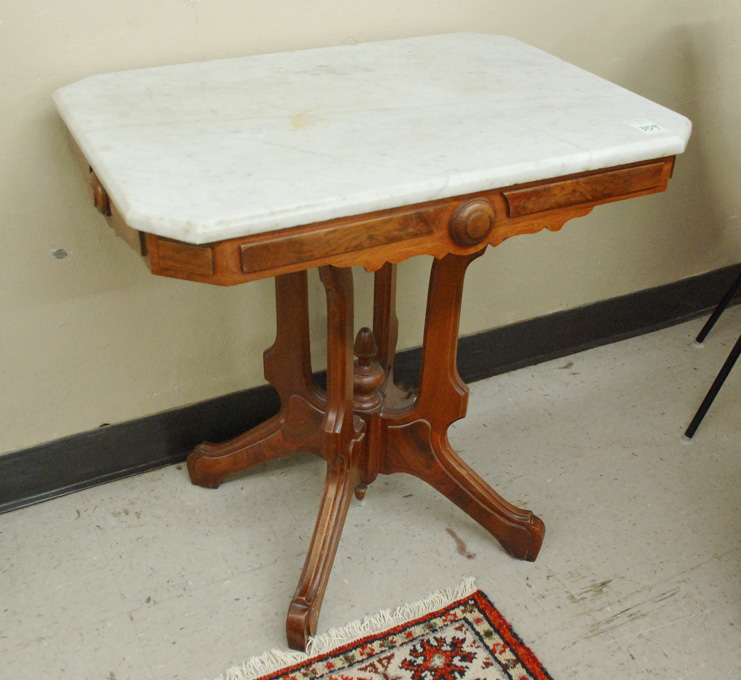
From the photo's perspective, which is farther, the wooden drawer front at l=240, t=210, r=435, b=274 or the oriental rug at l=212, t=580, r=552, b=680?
the oriental rug at l=212, t=580, r=552, b=680

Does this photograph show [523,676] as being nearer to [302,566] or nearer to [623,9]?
[302,566]

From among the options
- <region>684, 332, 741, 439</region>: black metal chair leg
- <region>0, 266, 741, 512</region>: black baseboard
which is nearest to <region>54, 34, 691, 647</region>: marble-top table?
<region>0, 266, 741, 512</region>: black baseboard

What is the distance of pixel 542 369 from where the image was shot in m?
2.23

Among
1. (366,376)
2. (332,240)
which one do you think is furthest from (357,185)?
(366,376)

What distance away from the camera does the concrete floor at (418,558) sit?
149 centimetres

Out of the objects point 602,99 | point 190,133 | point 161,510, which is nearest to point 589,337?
point 602,99

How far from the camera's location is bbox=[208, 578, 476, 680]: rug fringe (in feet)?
4.71

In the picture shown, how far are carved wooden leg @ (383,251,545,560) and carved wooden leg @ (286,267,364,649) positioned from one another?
0.29ft

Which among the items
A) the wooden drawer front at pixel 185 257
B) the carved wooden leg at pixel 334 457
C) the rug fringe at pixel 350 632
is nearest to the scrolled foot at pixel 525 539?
the rug fringe at pixel 350 632

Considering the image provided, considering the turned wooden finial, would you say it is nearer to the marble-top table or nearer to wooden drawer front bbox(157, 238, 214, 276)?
the marble-top table

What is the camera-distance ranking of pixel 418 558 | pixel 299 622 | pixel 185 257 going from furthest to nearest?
pixel 418 558, pixel 299 622, pixel 185 257

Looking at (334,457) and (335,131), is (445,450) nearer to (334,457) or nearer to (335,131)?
(334,457)

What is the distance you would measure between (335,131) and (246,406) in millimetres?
860

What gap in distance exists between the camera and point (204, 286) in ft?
5.68
